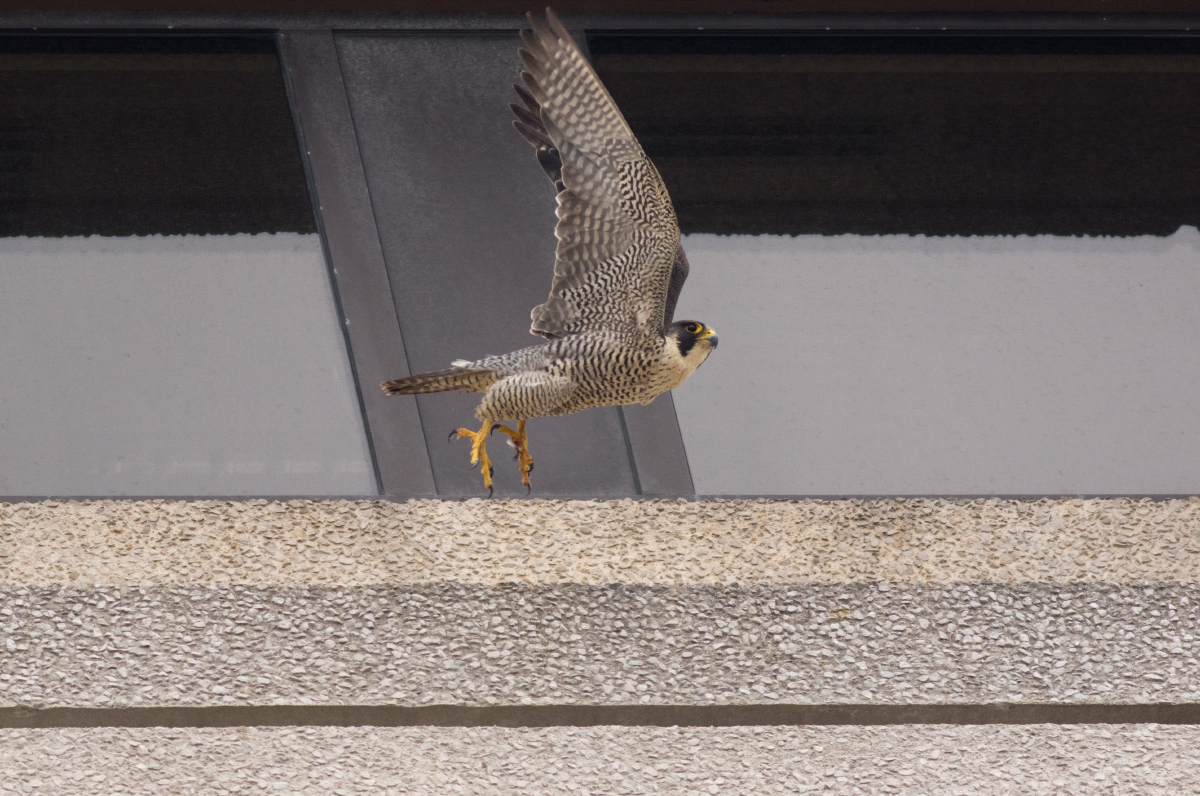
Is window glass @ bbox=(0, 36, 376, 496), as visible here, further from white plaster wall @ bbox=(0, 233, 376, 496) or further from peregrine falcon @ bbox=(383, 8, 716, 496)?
peregrine falcon @ bbox=(383, 8, 716, 496)

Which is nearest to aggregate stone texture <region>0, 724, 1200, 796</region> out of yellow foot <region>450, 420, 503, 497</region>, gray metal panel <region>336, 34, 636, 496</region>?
yellow foot <region>450, 420, 503, 497</region>

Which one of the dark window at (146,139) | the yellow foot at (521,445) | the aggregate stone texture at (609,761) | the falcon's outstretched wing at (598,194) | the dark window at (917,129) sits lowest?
the aggregate stone texture at (609,761)

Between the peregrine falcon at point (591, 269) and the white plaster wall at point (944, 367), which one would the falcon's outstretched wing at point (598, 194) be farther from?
the white plaster wall at point (944, 367)

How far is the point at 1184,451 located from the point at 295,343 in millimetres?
2952

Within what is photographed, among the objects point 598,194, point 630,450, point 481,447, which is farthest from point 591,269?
point 630,450

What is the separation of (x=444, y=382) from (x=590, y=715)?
100cm

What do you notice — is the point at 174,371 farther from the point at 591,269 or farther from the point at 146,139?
the point at 591,269

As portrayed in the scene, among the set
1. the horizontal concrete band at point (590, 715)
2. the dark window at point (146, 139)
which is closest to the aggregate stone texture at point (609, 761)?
the horizontal concrete band at point (590, 715)

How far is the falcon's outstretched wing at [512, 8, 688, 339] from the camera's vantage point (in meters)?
2.82

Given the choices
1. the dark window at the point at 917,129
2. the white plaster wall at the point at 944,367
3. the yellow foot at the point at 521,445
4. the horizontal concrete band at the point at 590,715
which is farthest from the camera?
the dark window at the point at 917,129

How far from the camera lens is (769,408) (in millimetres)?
3758

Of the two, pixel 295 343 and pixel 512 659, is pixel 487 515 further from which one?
pixel 295 343

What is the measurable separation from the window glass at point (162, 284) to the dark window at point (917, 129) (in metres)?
1.36

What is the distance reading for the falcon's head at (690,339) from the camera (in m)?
2.88
